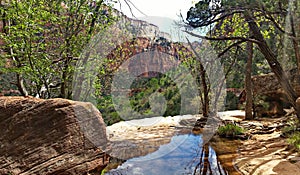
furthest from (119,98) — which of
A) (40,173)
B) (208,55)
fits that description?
(40,173)

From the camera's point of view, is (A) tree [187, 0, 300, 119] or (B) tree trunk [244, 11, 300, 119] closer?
(A) tree [187, 0, 300, 119]

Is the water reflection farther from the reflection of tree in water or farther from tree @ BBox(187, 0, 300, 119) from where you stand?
tree @ BBox(187, 0, 300, 119)

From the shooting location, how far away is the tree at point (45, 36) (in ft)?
10.2

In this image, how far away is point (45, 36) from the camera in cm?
391

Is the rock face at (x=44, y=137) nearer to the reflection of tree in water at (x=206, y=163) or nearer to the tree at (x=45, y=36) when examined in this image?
the tree at (x=45, y=36)

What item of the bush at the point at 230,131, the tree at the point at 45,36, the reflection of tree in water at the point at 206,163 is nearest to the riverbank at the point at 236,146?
the reflection of tree in water at the point at 206,163

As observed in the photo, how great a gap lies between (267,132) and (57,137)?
5460mm

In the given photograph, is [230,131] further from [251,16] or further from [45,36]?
[45,36]

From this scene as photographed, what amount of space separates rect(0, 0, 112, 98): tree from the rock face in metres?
0.91

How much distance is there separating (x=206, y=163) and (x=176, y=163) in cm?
50

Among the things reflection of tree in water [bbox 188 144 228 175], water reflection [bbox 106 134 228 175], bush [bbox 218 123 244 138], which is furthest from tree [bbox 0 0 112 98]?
bush [bbox 218 123 244 138]

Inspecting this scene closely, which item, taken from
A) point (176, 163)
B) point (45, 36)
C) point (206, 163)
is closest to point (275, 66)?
point (206, 163)

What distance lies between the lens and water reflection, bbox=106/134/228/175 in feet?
11.6

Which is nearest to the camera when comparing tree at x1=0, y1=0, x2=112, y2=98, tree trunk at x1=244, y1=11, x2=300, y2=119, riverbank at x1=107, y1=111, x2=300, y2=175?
tree at x1=0, y1=0, x2=112, y2=98
